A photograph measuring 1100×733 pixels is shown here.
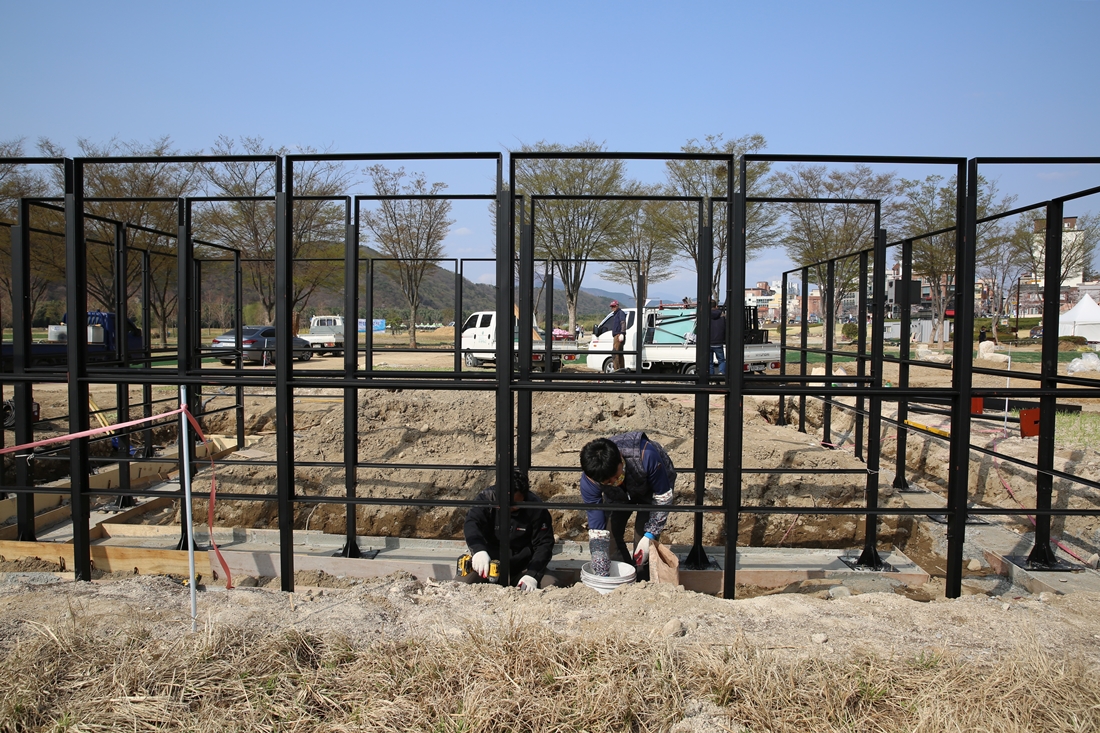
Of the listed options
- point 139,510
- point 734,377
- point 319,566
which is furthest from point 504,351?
point 139,510

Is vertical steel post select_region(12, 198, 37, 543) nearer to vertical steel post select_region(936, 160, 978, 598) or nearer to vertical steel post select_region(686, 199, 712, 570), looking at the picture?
vertical steel post select_region(686, 199, 712, 570)

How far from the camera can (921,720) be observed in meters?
2.77

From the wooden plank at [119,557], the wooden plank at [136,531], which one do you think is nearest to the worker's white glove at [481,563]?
the wooden plank at [119,557]

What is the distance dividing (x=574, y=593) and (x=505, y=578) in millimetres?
477

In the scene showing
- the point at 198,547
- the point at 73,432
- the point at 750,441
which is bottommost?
the point at 198,547

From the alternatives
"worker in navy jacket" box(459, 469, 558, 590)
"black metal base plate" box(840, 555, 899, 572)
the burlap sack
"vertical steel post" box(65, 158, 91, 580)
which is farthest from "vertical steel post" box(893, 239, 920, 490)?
"vertical steel post" box(65, 158, 91, 580)

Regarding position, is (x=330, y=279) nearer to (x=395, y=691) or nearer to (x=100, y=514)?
(x=100, y=514)

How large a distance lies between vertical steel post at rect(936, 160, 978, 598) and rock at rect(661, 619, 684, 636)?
1965mm

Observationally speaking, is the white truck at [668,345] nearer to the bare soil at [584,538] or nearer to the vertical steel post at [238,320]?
the bare soil at [584,538]

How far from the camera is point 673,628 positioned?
11.9 ft

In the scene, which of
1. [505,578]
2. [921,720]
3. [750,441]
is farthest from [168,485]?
[921,720]

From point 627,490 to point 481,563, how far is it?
117 cm

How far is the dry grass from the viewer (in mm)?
2844

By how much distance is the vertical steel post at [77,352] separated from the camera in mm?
4551
